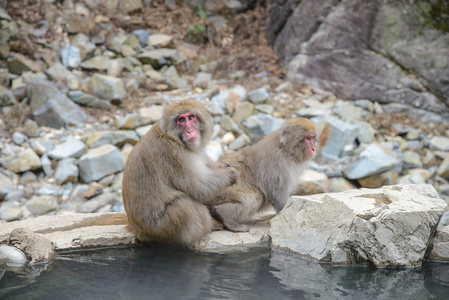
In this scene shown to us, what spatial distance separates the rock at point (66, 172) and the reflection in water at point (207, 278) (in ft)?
13.3

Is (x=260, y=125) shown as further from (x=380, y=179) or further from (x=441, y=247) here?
(x=441, y=247)

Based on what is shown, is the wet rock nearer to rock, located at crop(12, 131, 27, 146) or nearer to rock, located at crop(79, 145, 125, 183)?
rock, located at crop(79, 145, 125, 183)

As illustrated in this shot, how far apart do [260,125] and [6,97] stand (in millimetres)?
4846

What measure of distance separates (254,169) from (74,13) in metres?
8.04

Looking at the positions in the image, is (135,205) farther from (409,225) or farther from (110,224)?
(409,225)

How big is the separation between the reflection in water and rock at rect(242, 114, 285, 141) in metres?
4.98

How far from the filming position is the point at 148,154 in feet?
12.8

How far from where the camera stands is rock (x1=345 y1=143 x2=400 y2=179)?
8227 mm

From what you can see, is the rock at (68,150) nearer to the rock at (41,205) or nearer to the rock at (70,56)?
the rock at (41,205)

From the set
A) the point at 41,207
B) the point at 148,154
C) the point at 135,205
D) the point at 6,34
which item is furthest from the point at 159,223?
the point at 6,34

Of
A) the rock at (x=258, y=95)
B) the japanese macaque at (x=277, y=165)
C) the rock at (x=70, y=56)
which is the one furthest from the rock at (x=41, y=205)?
the rock at (x=258, y=95)

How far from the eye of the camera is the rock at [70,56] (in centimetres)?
988

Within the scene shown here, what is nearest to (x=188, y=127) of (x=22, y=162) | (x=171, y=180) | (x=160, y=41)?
(x=171, y=180)

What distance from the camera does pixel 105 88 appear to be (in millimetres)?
9367
